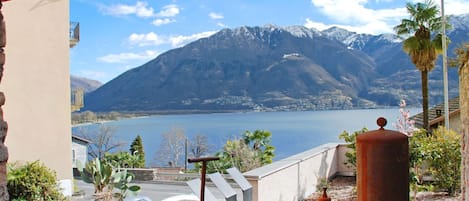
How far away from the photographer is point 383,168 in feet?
2.48

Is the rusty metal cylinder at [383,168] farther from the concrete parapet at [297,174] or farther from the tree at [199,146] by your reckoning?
the tree at [199,146]

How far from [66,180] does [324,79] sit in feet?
126

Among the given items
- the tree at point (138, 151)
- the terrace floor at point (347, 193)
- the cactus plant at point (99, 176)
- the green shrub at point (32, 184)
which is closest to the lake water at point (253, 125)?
the tree at point (138, 151)

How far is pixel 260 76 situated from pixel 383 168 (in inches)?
2077

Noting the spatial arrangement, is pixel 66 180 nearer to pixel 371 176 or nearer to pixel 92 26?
pixel 371 176

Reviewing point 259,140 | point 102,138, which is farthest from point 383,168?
point 102,138

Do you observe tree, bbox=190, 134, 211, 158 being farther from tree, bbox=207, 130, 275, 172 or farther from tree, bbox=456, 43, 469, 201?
tree, bbox=456, 43, 469, 201

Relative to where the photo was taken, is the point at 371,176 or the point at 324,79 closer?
the point at 371,176

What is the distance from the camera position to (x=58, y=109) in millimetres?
7555

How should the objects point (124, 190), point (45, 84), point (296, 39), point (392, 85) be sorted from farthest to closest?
point (296, 39) < point (392, 85) < point (45, 84) < point (124, 190)

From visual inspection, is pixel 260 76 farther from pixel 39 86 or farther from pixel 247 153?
pixel 39 86

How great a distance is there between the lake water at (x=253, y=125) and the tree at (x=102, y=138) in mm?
750

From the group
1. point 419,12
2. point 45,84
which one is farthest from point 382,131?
point 419,12

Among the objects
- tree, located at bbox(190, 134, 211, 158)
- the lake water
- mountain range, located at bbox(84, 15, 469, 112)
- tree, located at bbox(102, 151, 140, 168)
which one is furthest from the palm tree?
mountain range, located at bbox(84, 15, 469, 112)
